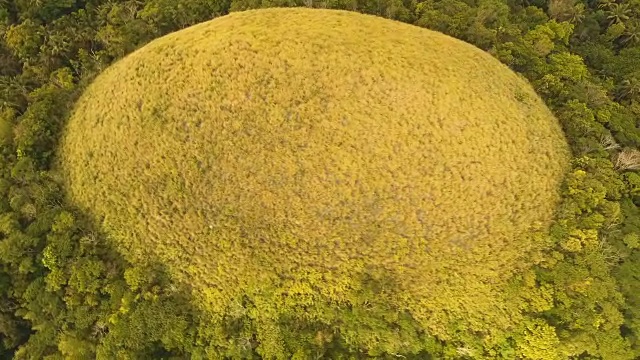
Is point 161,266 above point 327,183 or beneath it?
beneath

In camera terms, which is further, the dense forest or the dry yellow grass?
the dry yellow grass

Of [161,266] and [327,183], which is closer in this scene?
[327,183]

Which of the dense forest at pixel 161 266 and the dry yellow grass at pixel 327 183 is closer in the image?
the dense forest at pixel 161 266

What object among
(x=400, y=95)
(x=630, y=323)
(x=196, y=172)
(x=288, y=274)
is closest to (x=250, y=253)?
(x=288, y=274)
